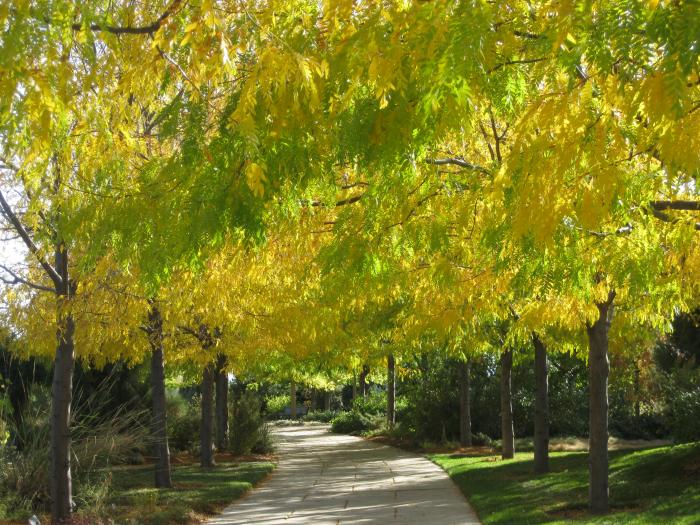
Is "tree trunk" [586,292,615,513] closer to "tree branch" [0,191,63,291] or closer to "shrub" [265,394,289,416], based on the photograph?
"tree branch" [0,191,63,291]

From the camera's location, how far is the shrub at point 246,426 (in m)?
24.9

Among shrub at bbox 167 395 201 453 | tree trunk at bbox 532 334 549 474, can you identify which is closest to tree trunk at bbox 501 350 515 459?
tree trunk at bbox 532 334 549 474

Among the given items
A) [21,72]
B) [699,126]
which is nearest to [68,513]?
[21,72]

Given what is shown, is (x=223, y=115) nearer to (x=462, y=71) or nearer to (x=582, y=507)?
(x=462, y=71)

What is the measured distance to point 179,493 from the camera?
1481cm

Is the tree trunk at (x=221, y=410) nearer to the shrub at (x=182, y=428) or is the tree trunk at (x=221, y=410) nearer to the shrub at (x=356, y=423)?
the shrub at (x=182, y=428)

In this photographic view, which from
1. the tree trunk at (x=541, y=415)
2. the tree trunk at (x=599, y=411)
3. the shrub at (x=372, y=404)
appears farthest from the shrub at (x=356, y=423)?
the tree trunk at (x=599, y=411)

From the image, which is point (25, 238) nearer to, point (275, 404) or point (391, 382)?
point (391, 382)

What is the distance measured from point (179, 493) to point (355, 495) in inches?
128

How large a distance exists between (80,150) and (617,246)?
17.4 feet

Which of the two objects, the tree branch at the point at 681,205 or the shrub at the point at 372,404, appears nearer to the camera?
the tree branch at the point at 681,205

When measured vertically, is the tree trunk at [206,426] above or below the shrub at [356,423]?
above

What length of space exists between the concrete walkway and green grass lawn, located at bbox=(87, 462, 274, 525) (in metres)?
0.35

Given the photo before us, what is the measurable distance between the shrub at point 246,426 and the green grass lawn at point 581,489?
786 centimetres
